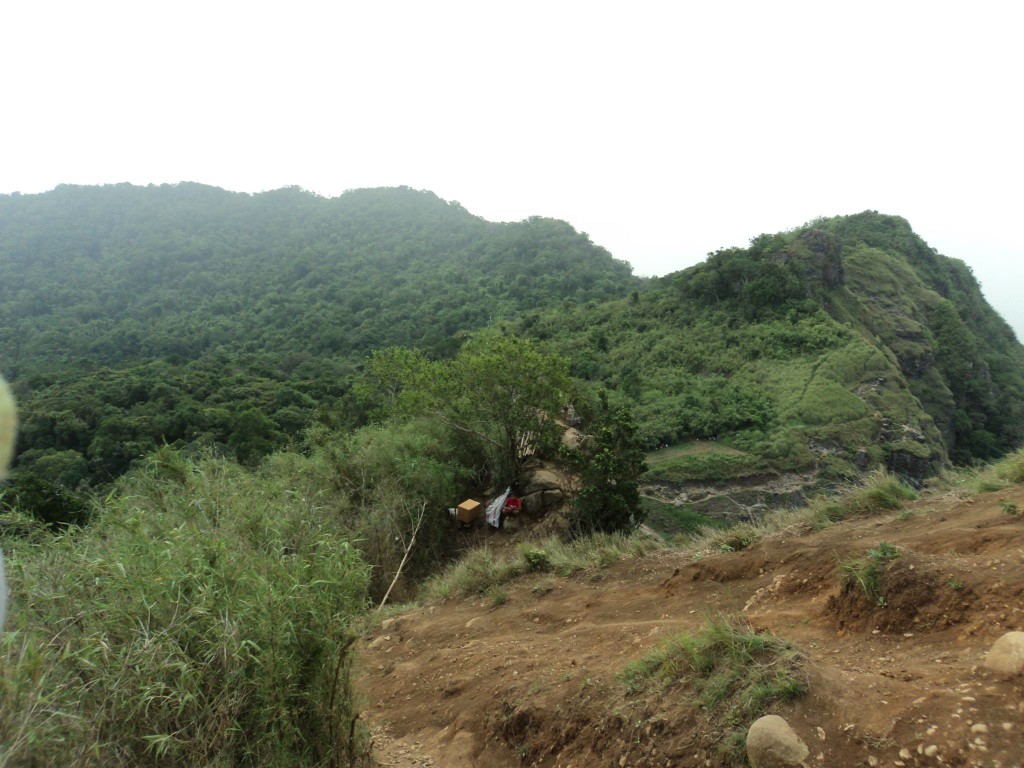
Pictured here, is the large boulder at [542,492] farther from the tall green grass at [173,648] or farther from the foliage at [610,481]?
the tall green grass at [173,648]

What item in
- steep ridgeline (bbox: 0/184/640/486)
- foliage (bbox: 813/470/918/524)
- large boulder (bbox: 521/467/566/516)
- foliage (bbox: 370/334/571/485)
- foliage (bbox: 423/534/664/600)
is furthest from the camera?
steep ridgeline (bbox: 0/184/640/486)

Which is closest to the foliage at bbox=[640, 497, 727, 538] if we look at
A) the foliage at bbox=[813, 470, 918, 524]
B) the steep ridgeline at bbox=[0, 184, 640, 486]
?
the foliage at bbox=[813, 470, 918, 524]

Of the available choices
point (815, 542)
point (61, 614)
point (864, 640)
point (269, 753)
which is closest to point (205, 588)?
point (61, 614)

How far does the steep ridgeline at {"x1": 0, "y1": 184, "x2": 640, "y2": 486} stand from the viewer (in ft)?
61.3

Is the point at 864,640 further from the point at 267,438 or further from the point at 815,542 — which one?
the point at 267,438

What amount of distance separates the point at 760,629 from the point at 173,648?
387 cm

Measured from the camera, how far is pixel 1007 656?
3111mm

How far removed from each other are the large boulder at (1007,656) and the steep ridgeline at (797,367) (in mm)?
17160

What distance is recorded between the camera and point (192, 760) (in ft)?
9.97

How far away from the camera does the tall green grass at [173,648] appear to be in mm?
2762

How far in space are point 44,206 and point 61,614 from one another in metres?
85.5

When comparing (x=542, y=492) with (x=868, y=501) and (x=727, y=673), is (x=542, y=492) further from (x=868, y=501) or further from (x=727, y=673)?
(x=727, y=673)

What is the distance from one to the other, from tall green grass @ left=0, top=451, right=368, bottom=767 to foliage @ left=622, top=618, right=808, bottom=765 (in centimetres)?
211

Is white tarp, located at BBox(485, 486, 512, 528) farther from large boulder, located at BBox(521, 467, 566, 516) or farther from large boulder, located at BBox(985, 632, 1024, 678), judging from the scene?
large boulder, located at BBox(985, 632, 1024, 678)
